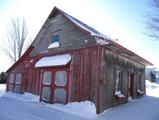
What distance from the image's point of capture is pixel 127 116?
890cm

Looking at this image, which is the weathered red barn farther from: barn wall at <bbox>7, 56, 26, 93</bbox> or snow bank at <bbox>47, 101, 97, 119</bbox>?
snow bank at <bbox>47, 101, 97, 119</bbox>

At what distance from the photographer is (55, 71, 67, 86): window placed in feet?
38.6

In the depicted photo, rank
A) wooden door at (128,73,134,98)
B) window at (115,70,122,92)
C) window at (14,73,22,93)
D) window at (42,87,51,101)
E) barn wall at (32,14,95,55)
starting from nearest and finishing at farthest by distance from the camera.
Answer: barn wall at (32,14,95,55), window at (115,70,122,92), window at (42,87,51,101), wooden door at (128,73,134,98), window at (14,73,22,93)

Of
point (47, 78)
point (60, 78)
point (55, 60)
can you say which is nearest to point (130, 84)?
point (60, 78)

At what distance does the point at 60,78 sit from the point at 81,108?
109 inches

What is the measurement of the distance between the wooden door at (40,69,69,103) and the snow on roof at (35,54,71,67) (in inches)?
19.2

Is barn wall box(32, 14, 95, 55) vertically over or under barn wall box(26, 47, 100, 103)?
over

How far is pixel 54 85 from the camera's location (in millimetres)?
12305

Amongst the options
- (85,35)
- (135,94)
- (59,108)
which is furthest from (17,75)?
(135,94)

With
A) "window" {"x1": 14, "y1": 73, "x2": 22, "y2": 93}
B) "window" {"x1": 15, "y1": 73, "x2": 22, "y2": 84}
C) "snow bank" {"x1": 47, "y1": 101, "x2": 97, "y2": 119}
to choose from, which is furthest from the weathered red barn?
"window" {"x1": 15, "y1": 73, "x2": 22, "y2": 84}

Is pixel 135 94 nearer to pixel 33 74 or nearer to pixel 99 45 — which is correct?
pixel 99 45

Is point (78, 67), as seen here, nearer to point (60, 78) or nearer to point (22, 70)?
point (60, 78)

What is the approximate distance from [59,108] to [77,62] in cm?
295

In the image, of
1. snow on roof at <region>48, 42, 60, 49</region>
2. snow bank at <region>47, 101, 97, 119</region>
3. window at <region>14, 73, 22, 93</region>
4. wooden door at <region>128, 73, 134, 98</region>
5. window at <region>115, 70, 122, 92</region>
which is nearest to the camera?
snow bank at <region>47, 101, 97, 119</region>
